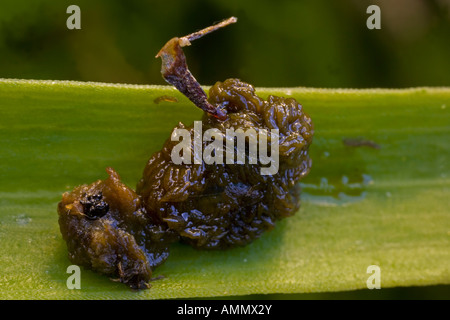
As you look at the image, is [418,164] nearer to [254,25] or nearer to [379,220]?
[379,220]

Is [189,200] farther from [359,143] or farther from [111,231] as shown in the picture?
[359,143]

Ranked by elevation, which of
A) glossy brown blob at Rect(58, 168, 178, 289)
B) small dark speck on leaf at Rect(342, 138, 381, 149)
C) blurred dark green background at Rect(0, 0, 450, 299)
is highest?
blurred dark green background at Rect(0, 0, 450, 299)

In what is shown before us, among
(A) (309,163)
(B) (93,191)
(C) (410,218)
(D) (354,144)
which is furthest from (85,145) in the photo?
(C) (410,218)

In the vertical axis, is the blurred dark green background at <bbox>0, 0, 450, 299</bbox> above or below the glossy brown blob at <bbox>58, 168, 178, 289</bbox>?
above

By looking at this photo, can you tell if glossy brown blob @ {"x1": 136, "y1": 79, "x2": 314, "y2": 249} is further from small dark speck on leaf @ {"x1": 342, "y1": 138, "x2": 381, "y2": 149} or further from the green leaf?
small dark speck on leaf @ {"x1": 342, "y1": 138, "x2": 381, "y2": 149}

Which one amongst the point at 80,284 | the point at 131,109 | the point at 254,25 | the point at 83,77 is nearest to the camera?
the point at 80,284

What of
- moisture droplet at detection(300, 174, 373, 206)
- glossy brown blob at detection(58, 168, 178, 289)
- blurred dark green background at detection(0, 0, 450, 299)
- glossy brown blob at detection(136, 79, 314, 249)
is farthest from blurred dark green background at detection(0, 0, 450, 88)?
glossy brown blob at detection(58, 168, 178, 289)
